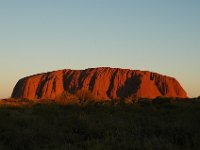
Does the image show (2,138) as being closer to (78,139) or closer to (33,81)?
(78,139)

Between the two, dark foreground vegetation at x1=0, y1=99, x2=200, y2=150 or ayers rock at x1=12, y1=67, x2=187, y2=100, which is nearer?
dark foreground vegetation at x1=0, y1=99, x2=200, y2=150

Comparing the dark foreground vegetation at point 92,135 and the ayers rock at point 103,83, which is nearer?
the dark foreground vegetation at point 92,135

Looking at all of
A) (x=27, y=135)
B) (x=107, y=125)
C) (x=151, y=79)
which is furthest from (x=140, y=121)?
(x=151, y=79)

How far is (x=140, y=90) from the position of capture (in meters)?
97.9

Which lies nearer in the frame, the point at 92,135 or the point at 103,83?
the point at 92,135

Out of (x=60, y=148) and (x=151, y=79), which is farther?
(x=151, y=79)

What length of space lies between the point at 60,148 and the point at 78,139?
7.09 feet

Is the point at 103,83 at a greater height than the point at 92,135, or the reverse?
the point at 103,83

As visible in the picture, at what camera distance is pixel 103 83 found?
106 meters

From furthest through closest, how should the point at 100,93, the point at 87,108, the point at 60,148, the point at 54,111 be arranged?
the point at 100,93 → the point at 87,108 → the point at 54,111 → the point at 60,148

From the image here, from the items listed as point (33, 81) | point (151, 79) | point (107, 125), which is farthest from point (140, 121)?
point (33, 81)

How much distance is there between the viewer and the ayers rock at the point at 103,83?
10261 cm

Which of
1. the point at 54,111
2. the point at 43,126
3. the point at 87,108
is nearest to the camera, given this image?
the point at 43,126

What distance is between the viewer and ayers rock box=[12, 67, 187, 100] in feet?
337
